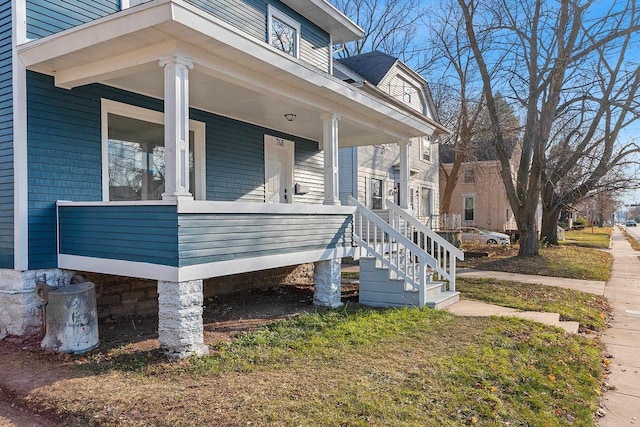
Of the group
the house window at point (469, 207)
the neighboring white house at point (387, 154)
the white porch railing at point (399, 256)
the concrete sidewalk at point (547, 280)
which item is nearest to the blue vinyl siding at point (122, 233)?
the white porch railing at point (399, 256)

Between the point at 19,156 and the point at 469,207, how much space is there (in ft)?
99.2

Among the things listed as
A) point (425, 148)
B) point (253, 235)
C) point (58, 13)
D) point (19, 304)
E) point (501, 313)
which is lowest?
point (501, 313)

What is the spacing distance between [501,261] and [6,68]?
13.7 meters

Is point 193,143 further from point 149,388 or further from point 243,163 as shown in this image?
point 149,388

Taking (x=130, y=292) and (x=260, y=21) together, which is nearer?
(x=130, y=292)

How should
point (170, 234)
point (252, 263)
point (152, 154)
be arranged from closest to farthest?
point (170, 234)
point (252, 263)
point (152, 154)

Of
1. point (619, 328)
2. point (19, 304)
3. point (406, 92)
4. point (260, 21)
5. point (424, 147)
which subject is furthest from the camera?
point (424, 147)

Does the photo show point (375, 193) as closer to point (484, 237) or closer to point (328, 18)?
point (328, 18)

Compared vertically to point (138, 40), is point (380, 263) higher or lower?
lower

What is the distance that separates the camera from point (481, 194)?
31.8 meters

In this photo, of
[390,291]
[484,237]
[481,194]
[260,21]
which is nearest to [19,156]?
[260,21]

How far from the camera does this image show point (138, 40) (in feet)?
16.5

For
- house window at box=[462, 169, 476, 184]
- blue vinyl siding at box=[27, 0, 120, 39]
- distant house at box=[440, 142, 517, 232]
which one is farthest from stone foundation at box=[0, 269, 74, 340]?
house window at box=[462, 169, 476, 184]

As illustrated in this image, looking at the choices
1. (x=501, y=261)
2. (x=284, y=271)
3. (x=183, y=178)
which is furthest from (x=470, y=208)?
(x=183, y=178)
